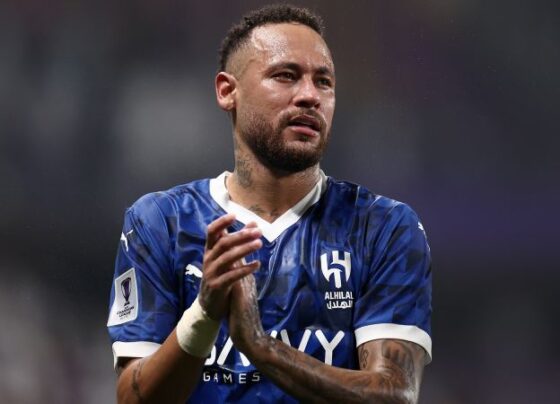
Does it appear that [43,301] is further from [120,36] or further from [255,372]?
[255,372]

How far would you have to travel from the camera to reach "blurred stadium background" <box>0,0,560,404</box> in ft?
12.9

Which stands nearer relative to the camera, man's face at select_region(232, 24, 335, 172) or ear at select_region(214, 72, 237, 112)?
man's face at select_region(232, 24, 335, 172)

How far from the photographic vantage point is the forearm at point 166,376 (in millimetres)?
2230

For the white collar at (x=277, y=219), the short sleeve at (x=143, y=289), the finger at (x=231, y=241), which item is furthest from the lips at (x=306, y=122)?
the finger at (x=231, y=241)

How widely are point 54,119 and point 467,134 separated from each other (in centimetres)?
197

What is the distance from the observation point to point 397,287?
2443mm

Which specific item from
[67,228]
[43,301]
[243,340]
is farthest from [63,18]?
[243,340]

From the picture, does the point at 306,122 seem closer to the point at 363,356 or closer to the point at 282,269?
the point at 282,269

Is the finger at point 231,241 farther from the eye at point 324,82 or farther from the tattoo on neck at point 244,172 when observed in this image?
the eye at point 324,82

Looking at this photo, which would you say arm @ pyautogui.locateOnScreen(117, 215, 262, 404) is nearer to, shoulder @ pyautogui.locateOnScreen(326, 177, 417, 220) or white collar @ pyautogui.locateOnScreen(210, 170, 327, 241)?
white collar @ pyautogui.locateOnScreen(210, 170, 327, 241)

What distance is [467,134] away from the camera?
414cm

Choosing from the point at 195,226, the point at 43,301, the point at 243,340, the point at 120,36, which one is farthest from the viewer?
the point at 120,36

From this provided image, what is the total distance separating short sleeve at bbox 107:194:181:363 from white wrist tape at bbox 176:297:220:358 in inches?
10.2

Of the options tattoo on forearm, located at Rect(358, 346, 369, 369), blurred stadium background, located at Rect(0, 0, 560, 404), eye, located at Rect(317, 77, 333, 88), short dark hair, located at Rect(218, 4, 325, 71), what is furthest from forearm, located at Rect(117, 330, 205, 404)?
blurred stadium background, located at Rect(0, 0, 560, 404)
